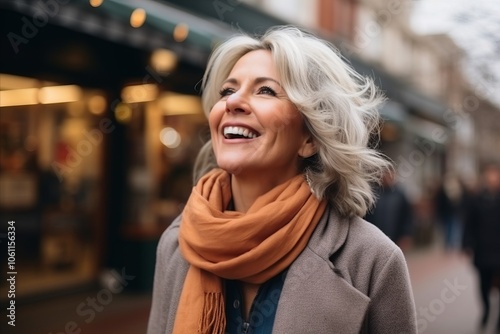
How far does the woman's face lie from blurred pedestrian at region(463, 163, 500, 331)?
21.6 ft

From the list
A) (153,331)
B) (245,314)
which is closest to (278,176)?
(245,314)

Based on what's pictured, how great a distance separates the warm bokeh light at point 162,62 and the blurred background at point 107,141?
20 mm

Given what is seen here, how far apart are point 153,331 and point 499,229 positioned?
6.65 m

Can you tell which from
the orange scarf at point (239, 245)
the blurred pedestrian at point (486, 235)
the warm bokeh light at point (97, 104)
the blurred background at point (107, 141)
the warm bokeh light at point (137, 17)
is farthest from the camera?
the warm bokeh light at point (97, 104)

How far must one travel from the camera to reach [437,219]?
1911 centimetres

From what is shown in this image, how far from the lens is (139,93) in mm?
9594

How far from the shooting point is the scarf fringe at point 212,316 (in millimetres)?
2045

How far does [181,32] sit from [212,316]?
5.53m

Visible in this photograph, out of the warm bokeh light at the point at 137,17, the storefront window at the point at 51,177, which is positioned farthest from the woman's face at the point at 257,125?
the storefront window at the point at 51,177

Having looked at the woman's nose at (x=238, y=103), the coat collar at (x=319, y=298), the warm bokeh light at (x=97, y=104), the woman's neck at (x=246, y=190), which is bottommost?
the warm bokeh light at (x=97, y=104)

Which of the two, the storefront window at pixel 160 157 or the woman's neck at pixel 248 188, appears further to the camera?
the storefront window at pixel 160 157

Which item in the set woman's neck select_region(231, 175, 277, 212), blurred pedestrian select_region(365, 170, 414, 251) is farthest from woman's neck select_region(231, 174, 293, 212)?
blurred pedestrian select_region(365, 170, 414, 251)

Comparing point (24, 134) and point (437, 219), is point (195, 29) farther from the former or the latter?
point (437, 219)

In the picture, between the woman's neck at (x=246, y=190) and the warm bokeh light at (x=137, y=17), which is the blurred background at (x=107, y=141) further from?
the woman's neck at (x=246, y=190)
